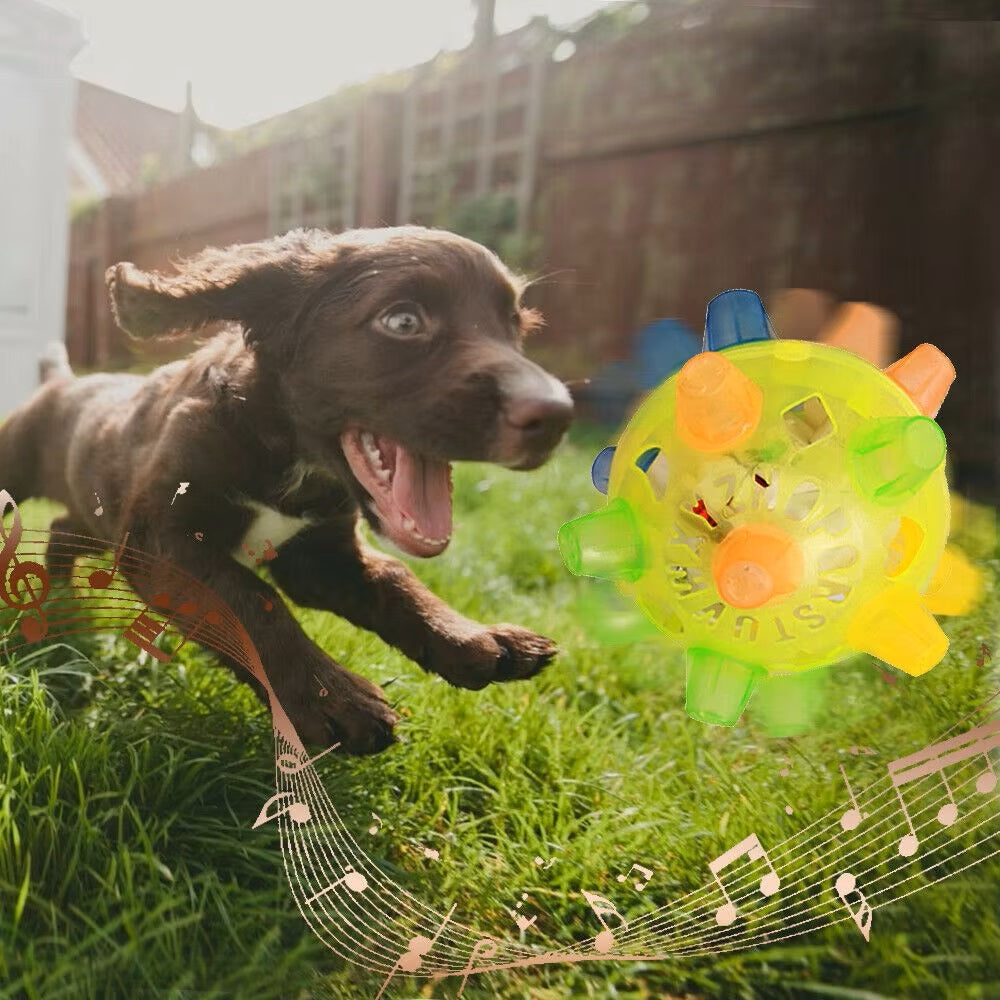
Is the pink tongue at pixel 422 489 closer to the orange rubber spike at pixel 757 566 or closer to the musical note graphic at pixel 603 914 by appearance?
the orange rubber spike at pixel 757 566

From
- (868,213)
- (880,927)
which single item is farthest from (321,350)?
(880,927)

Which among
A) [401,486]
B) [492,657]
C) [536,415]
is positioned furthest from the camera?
[492,657]

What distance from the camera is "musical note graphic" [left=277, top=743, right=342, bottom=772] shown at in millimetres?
Result: 1171

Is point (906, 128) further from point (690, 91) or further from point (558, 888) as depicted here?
point (558, 888)

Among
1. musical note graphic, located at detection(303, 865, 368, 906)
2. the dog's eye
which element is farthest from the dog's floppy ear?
musical note graphic, located at detection(303, 865, 368, 906)

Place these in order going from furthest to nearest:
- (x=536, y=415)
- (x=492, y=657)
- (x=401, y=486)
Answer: (x=492, y=657) → (x=401, y=486) → (x=536, y=415)

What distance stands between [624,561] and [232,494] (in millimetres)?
482

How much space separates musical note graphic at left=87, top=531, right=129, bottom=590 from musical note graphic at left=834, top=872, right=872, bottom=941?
0.95m

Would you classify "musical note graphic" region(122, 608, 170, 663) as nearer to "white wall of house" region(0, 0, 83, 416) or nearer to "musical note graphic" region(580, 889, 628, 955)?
"white wall of house" region(0, 0, 83, 416)

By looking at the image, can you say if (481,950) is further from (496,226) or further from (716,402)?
(496,226)

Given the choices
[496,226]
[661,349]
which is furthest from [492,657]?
[496,226]

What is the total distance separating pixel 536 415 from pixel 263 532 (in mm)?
403

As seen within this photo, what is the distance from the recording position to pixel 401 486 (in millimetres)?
1147

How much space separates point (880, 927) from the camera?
3.67ft
